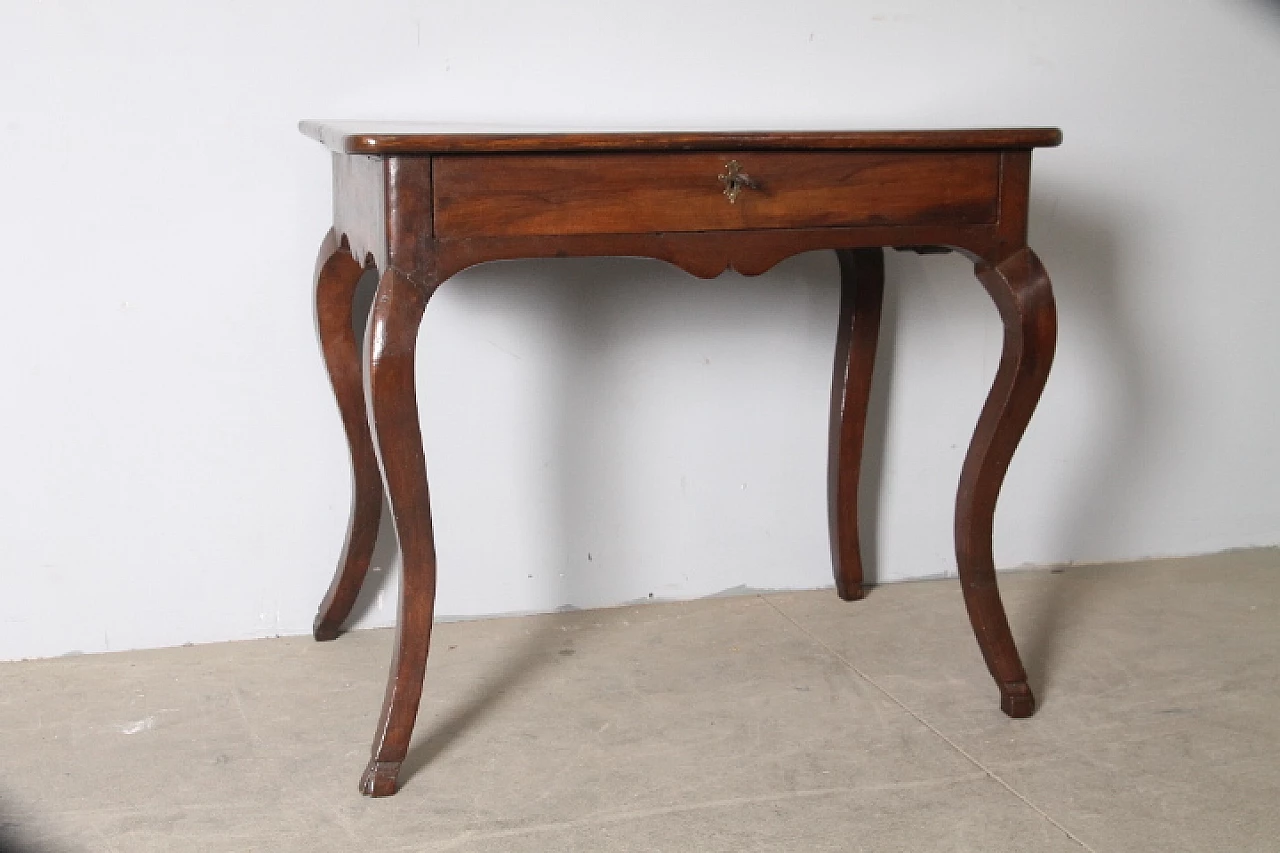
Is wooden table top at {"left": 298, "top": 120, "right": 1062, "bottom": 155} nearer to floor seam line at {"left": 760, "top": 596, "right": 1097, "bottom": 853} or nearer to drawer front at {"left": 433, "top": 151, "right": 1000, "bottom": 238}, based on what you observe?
drawer front at {"left": 433, "top": 151, "right": 1000, "bottom": 238}

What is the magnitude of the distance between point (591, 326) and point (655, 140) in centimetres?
66

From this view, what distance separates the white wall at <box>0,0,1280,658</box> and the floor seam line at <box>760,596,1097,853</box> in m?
0.19

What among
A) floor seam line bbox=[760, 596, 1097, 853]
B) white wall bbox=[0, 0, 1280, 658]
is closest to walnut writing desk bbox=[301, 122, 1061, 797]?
floor seam line bbox=[760, 596, 1097, 853]

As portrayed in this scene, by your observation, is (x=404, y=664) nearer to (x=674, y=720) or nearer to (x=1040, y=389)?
(x=674, y=720)

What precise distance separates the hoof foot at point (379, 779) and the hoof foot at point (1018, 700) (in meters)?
0.83

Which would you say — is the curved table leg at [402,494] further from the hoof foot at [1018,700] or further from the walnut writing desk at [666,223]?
the hoof foot at [1018,700]

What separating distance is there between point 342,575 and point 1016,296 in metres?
1.07

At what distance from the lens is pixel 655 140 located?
162 centimetres

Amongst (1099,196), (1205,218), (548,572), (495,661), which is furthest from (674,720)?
(1205,218)

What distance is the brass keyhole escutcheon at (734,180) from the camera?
1.67 meters

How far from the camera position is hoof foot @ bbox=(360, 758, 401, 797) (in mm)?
1679

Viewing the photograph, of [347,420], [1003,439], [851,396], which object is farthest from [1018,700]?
[347,420]

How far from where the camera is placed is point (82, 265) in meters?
2.03

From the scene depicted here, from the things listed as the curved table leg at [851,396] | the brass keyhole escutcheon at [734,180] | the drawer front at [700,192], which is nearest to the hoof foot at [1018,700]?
the curved table leg at [851,396]
